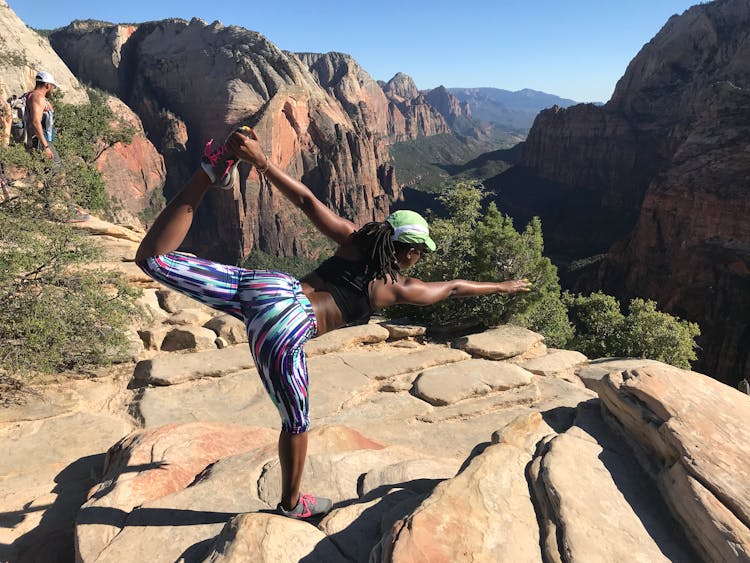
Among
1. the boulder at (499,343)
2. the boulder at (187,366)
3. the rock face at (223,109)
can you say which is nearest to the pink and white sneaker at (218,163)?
the boulder at (187,366)

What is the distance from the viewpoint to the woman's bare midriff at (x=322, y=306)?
313cm

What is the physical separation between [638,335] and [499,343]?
39.0 ft

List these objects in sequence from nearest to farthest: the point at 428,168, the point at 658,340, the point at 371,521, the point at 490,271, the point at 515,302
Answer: the point at 371,521 < the point at 515,302 < the point at 490,271 < the point at 658,340 < the point at 428,168

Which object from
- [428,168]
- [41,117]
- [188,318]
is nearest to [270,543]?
[188,318]

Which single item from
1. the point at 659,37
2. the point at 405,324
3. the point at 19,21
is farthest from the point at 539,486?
the point at 659,37

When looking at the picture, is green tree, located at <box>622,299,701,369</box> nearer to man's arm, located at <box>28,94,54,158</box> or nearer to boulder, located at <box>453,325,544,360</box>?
boulder, located at <box>453,325,544,360</box>

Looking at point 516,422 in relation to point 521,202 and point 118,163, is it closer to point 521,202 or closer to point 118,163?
point 118,163

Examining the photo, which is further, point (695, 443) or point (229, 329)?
point (229, 329)

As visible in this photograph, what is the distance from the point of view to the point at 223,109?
297ft

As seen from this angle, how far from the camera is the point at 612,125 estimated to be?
98750 mm

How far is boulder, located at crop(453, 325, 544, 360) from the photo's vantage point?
870 cm

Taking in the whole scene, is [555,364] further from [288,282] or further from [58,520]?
[58,520]

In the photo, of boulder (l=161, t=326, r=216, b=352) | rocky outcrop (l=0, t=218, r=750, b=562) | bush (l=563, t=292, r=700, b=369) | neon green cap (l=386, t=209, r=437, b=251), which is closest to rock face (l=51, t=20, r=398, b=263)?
bush (l=563, t=292, r=700, b=369)

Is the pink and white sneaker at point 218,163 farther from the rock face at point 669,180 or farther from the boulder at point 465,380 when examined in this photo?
the rock face at point 669,180
